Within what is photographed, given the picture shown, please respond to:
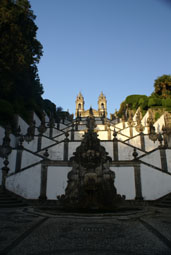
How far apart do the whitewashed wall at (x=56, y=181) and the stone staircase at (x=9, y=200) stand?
73.3 inches

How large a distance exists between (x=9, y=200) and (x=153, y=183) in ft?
31.6

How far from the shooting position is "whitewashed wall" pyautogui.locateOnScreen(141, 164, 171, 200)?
12158 millimetres

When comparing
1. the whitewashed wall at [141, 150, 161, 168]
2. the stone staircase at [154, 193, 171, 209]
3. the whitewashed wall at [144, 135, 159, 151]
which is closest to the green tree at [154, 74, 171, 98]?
the whitewashed wall at [144, 135, 159, 151]

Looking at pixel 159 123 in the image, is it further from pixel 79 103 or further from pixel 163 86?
pixel 79 103

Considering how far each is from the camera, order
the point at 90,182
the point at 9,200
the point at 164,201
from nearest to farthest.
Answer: the point at 90,182 → the point at 9,200 → the point at 164,201

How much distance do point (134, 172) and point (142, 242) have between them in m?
9.05

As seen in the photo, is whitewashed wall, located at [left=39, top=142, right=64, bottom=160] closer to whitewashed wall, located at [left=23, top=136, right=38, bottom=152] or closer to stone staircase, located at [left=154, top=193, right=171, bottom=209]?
whitewashed wall, located at [left=23, top=136, right=38, bottom=152]

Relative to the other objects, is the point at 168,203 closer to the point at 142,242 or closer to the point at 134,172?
the point at 134,172

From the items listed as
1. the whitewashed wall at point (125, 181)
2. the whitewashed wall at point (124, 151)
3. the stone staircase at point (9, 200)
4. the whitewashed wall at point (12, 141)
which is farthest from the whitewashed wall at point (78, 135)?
the stone staircase at point (9, 200)

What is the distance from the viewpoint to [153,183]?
487 inches

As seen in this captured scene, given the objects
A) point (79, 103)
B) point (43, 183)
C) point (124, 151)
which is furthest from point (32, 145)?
point (79, 103)

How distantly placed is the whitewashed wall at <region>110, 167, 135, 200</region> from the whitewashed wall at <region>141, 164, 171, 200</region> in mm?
753

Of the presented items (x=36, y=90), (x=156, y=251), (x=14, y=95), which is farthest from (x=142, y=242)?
(x=36, y=90)

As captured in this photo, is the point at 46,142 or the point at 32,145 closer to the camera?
the point at 32,145
